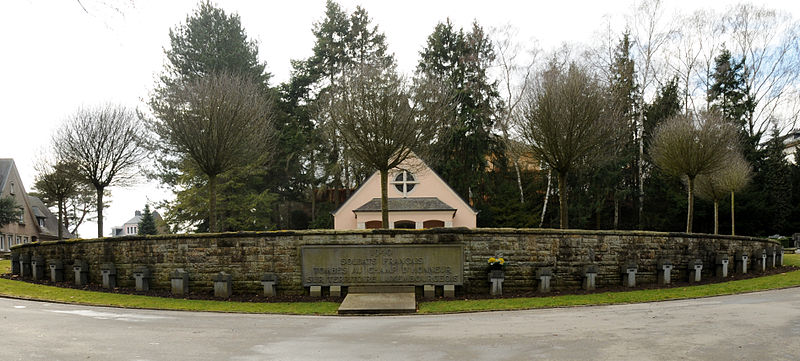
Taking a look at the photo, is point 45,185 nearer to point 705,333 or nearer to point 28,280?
point 28,280

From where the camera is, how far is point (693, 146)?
22.7 meters

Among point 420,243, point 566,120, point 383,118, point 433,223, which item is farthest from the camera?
point 433,223

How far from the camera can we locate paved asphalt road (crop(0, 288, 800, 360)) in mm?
7430

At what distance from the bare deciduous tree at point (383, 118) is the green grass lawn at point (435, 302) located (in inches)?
199

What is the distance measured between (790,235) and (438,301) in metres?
37.1

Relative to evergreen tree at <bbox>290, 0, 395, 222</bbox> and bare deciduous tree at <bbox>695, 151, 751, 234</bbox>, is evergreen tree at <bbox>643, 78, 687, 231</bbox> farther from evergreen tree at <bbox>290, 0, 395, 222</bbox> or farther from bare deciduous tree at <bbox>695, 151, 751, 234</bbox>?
evergreen tree at <bbox>290, 0, 395, 222</bbox>

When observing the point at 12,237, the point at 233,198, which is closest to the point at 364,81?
the point at 233,198

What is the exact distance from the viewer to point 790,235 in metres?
39.6

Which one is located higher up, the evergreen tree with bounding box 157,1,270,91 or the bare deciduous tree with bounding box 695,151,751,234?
the evergreen tree with bounding box 157,1,270,91

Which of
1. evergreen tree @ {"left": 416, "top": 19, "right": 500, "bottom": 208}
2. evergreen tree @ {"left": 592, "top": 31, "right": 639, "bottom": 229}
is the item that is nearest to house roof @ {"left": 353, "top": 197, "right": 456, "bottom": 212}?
evergreen tree @ {"left": 416, "top": 19, "right": 500, "bottom": 208}

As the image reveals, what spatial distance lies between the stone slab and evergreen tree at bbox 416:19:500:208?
2181 cm

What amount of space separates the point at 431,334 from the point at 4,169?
53.2 m

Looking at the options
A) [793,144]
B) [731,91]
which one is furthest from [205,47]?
[793,144]

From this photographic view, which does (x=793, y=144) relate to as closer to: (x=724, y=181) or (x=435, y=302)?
(x=724, y=181)
